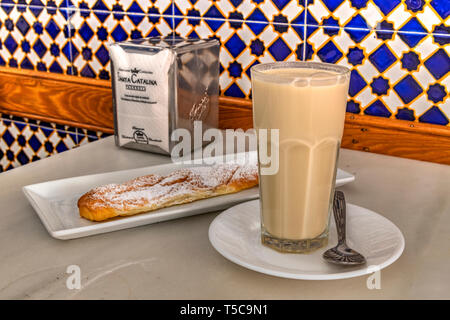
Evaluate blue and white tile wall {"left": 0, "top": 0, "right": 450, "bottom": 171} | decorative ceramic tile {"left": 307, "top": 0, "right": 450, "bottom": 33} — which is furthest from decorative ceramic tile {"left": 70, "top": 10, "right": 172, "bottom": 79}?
decorative ceramic tile {"left": 307, "top": 0, "right": 450, "bottom": 33}

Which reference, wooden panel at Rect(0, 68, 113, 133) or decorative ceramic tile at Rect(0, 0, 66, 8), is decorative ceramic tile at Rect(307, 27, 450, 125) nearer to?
wooden panel at Rect(0, 68, 113, 133)

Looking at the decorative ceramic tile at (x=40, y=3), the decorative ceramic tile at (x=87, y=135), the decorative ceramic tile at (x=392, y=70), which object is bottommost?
the decorative ceramic tile at (x=87, y=135)

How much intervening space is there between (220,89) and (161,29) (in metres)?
0.23

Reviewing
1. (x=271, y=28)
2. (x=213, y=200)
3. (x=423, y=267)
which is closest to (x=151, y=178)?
(x=213, y=200)

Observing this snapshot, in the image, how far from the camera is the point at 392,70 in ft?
3.53

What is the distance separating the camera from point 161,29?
1.32m

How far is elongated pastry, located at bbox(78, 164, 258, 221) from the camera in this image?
71cm

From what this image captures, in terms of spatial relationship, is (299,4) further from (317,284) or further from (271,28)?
(317,284)

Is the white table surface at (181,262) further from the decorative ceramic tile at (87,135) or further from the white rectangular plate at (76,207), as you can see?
the decorative ceramic tile at (87,135)

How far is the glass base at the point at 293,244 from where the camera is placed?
0.65m

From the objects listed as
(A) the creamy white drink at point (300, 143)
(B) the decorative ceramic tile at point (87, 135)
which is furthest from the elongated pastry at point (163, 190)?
(B) the decorative ceramic tile at point (87, 135)

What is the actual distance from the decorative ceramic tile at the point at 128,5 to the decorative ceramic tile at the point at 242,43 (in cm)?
6

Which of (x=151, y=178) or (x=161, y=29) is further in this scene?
(x=161, y=29)

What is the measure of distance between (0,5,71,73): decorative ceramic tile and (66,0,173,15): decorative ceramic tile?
92mm
